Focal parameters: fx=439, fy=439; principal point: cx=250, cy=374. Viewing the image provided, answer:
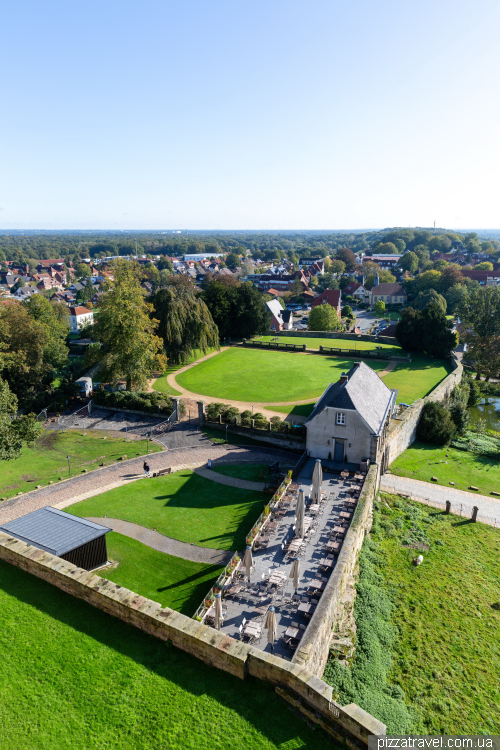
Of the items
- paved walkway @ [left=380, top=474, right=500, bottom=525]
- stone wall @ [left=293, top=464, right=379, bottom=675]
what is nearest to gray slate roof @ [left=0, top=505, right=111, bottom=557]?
stone wall @ [left=293, top=464, right=379, bottom=675]

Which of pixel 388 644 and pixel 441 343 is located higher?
pixel 441 343

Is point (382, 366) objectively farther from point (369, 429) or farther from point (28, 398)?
point (28, 398)

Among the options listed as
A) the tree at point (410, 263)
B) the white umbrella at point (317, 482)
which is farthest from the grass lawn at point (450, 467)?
the tree at point (410, 263)

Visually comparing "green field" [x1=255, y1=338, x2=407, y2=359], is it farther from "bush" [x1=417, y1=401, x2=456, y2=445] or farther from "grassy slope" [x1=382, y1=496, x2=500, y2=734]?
"grassy slope" [x1=382, y1=496, x2=500, y2=734]

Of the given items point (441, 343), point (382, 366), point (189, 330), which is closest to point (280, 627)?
point (189, 330)

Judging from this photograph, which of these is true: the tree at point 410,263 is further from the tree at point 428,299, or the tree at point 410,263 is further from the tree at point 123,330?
the tree at point 123,330

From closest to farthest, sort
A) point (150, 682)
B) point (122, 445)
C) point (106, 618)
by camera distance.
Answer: point (150, 682) → point (106, 618) → point (122, 445)
